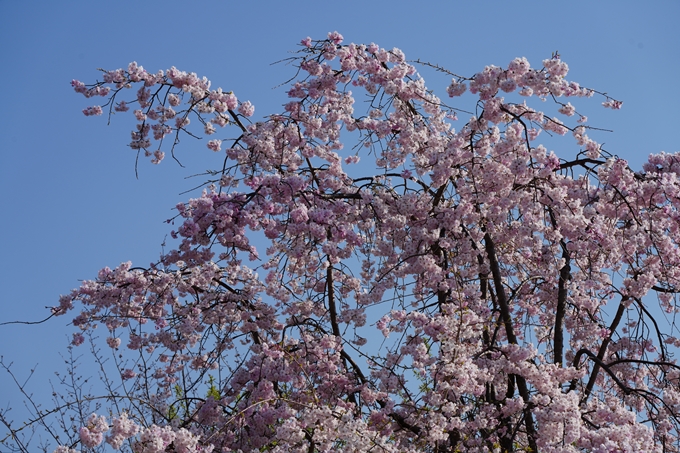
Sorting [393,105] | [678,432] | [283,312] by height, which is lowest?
[678,432]

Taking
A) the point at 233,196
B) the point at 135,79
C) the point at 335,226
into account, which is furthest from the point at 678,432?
the point at 135,79

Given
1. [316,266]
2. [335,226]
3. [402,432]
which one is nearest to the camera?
[402,432]

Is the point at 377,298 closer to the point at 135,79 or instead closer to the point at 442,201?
the point at 442,201

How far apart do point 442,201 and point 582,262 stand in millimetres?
1790

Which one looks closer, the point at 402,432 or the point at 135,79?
the point at 402,432

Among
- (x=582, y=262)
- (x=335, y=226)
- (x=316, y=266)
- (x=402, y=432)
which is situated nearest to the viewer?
(x=402, y=432)

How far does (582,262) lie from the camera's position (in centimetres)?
782

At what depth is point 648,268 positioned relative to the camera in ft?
23.6

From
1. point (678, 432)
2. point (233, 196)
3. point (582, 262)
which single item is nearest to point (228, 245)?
point (233, 196)

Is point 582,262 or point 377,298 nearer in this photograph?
point 377,298

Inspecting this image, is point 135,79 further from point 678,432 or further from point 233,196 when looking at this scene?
point 678,432

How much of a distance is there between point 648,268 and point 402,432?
2.88m

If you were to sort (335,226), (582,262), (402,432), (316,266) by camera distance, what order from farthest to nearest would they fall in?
(582,262), (316,266), (335,226), (402,432)

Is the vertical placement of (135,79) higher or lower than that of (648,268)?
higher
